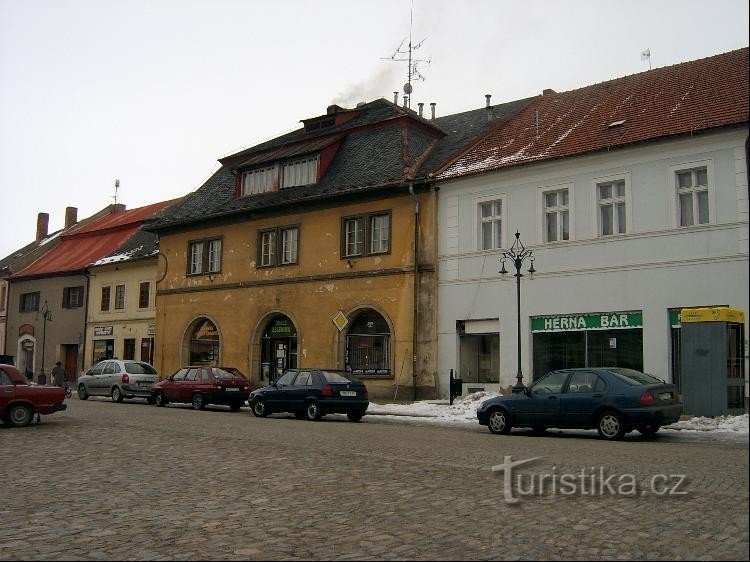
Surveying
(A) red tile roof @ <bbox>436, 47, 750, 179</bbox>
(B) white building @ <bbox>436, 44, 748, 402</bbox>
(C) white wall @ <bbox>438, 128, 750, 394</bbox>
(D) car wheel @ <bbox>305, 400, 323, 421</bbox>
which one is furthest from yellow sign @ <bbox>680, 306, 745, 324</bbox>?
(D) car wheel @ <bbox>305, 400, 323, 421</bbox>

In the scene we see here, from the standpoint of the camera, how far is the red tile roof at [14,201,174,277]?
46.8m

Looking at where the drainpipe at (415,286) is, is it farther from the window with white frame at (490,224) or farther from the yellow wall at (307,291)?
the window with white frame at (490,224)

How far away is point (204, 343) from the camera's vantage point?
35469 millimetres

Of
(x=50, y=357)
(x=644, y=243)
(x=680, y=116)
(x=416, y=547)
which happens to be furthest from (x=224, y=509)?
(x=50, y=357)

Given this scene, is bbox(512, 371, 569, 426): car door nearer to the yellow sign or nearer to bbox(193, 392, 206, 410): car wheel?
bbox(193, 392, 206, 410): car wheel

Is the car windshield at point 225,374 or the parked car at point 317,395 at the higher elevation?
the car windshield at point 225,374

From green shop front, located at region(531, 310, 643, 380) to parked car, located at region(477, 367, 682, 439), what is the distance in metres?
6.57

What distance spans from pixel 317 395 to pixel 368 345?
301 inches

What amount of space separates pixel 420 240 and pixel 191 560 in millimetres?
22045

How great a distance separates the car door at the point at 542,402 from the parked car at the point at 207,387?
11893 millimetres

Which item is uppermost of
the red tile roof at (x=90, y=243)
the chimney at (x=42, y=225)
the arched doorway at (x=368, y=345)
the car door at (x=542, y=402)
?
the chimney at (x=42, y=225)

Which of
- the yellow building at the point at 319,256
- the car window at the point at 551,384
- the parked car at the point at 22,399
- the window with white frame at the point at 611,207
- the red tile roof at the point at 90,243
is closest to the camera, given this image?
the car window at the point at 551,384

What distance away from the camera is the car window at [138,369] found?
30766mm

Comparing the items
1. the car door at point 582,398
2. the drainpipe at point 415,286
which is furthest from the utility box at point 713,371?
the drainpipe at point 415,286
